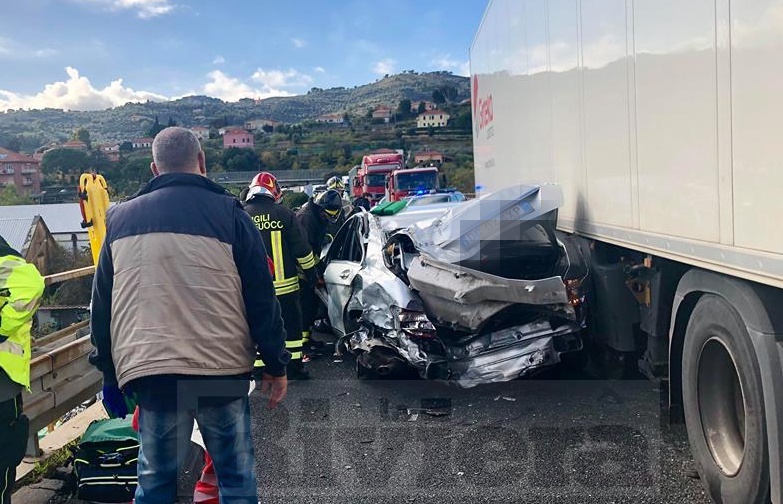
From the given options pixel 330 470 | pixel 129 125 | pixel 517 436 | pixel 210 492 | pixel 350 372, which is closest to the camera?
pixel 210 492

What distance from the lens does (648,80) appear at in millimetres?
3438

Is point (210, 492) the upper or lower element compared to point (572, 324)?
lower

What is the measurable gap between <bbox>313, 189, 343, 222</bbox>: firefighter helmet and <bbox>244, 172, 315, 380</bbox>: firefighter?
67.2 inches

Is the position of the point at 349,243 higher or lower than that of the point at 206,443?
higher

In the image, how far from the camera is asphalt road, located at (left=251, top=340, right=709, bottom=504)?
3646mm

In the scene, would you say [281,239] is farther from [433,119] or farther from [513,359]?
[433,119]

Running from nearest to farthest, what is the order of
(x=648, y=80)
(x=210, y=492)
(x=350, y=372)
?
(x=210, y=492)
(x=648, y=80)
(x=350, y=372)

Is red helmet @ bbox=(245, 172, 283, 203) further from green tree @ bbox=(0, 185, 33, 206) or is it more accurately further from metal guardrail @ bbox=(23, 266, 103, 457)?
green tree @ bbox=(0, 185, 33, 206)

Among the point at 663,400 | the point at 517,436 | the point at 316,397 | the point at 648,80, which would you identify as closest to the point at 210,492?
the point at 517,436

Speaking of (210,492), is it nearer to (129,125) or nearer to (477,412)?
(477,412)

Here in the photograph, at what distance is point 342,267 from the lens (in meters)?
6.57

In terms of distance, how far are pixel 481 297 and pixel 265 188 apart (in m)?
2.62

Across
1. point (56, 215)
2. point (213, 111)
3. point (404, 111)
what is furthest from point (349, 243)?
point (213, 111)

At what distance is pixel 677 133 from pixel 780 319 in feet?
3.43
